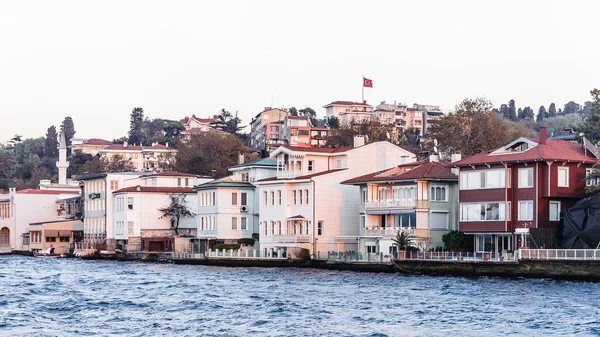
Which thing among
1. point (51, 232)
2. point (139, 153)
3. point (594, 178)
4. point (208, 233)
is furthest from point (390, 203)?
point (139, 153)

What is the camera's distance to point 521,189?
227 ft

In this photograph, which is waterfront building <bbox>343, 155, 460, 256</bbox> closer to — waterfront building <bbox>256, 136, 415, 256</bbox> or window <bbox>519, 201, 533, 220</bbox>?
waterfront building <bbox>256, 136, 415, 256</bbox>

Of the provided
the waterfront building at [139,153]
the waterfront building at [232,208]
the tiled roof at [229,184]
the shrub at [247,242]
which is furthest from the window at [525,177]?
the waterfront building at [139,153]

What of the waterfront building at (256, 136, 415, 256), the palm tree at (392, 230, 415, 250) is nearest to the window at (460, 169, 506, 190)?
the palm tree at (392, 230, 415, 250)

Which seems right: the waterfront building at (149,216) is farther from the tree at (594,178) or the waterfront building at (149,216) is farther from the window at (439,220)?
the tree at (594,178)

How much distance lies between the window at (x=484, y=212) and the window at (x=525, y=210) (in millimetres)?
1102

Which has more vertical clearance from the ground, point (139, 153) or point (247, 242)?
point (139, 153)

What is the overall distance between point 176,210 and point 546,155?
49.3 metres

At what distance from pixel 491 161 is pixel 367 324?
29754mm

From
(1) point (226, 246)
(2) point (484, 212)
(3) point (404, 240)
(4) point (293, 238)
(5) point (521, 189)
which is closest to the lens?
(5) point (521, 189)

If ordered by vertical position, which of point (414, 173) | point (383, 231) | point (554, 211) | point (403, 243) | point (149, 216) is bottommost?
point (403, 243)

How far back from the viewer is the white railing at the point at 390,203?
7638cm

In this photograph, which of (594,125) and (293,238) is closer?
(293,238)

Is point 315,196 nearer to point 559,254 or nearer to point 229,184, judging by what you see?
point 229,184
